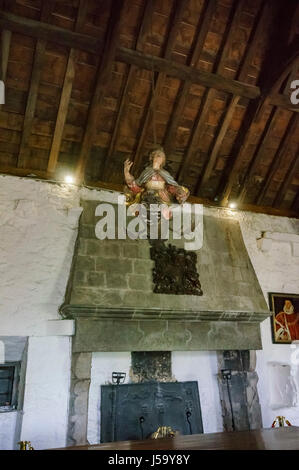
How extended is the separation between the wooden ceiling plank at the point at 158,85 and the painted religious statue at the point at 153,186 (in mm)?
1781

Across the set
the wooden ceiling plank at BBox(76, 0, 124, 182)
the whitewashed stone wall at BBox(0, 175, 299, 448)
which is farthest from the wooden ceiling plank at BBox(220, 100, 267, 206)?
the wooden ceiling plank at BBox(76, 0, 124, 182)

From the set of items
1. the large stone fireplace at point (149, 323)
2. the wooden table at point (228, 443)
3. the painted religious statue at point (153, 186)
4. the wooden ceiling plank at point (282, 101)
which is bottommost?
the wooden table at point (228, 443)

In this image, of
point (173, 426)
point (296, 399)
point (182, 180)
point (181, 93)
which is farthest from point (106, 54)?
point (296, 399)

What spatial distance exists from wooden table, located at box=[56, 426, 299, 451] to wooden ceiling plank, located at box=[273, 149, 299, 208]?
4.29 m

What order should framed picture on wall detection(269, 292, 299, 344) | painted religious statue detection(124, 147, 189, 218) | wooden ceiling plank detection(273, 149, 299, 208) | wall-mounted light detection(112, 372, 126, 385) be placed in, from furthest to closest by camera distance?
wooden ceiling plank detection(273, 149, 299, 208), framed picture on wall detection(269, 292, 299, 344), wall-mounted light detection(112, 372, 126, 385), painted religious statue detection(124, 147, 189, 218)

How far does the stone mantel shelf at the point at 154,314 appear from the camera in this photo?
4.14 meters

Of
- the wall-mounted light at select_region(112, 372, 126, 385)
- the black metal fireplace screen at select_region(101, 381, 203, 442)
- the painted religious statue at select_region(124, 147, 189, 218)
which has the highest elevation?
the painted religious statue at select_region(124, 147, 189, 218)

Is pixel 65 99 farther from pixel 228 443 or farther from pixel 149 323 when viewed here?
pixel 228 443

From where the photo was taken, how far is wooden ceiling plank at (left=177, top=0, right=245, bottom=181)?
480cm

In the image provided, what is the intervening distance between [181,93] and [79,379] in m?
4.39

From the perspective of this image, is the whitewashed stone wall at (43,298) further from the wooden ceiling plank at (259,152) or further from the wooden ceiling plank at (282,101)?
the wooden ceiling plank at (282,101)

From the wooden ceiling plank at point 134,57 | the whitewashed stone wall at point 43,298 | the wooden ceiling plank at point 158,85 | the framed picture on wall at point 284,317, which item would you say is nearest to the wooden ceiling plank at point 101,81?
the wooden ceiling plank at point 134,57

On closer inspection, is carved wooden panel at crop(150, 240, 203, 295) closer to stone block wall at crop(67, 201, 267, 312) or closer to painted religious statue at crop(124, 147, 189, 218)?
stone block wall at crop(67, 201, 267, 312)

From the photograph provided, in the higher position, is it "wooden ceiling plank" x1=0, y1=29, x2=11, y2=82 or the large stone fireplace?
"wooden ceiling plank" x1=0, y1=29, x2=11, y2=82
